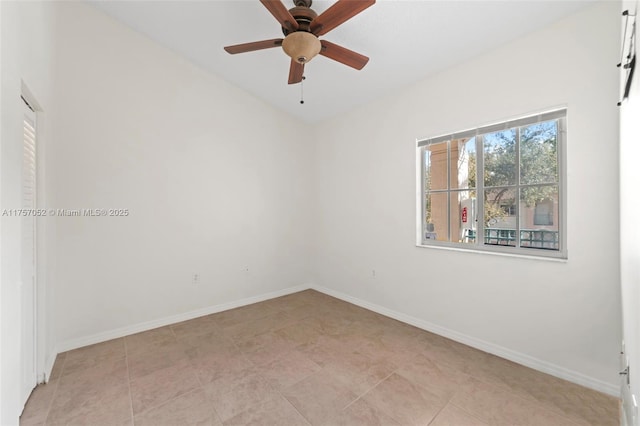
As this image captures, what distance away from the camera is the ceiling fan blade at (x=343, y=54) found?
2.14 metres

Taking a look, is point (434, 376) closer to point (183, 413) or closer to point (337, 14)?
point (183, 413)

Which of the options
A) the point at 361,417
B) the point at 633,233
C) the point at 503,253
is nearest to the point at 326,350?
the point at 361,417

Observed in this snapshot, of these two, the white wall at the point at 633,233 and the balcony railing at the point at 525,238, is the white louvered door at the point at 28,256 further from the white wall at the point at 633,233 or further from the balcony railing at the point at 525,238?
the balcony railing at the point at 525,238

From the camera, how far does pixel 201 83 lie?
3.52m

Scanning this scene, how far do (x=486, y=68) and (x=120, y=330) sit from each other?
4.73 m

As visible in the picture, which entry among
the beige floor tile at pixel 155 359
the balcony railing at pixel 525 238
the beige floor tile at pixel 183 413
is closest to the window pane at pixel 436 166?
the balcony railing at pixel 525 238

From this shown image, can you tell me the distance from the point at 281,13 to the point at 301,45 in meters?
0.24

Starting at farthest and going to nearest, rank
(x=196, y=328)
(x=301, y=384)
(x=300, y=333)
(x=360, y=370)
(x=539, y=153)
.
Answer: (x=196, y=328) < (x=300, y=333) < (x=539, y=153) < (x=360, y=370) < (x=301, y=384)

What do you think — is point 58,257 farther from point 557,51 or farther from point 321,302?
point 557,51

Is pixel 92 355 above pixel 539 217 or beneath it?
beneath

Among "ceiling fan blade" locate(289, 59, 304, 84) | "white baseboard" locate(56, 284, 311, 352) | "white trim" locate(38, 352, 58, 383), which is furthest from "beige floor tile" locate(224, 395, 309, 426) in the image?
"ceiling fan blade" locate(289, 59, 304, 84)

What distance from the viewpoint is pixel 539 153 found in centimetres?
239

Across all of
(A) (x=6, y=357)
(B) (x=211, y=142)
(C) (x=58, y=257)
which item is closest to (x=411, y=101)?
(B) (x=211, y=142)

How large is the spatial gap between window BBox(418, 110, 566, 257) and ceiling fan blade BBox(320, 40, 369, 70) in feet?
4.39
